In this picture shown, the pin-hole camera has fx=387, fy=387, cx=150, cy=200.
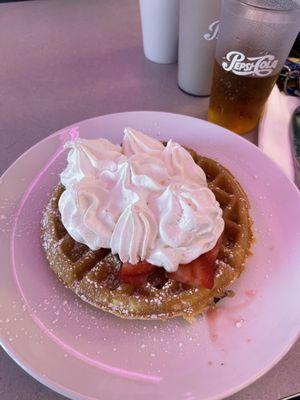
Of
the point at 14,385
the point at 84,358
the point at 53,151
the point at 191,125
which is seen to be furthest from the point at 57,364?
the point at 191,125

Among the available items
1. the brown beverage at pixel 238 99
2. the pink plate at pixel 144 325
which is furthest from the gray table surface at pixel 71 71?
the pink plate at pixel 144 325

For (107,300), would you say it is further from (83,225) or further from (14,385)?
(14,385)

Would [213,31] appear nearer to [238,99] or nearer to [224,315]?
[238,99]

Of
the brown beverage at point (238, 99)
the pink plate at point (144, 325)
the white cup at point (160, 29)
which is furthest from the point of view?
the white cup at point (160, 29)

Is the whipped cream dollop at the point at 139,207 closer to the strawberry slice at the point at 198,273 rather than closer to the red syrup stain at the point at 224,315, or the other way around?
the strawberry slice at the point at 198,273

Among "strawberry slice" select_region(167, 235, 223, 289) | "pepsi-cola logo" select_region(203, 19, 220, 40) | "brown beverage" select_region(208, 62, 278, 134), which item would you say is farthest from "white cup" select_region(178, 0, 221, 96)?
"strawberry slice" select_region(167, 235, 223, 289)

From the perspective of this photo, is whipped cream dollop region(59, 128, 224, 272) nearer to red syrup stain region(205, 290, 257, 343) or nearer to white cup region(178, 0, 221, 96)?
red syrup stain region(205, 290, 257, 343)
